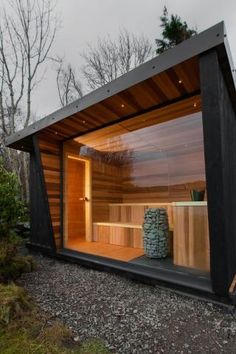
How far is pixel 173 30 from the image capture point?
10266 millimetres

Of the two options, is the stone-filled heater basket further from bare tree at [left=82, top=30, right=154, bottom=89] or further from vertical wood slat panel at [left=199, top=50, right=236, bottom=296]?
bare tree at [left=82, top=30, right=154, bottom=89]

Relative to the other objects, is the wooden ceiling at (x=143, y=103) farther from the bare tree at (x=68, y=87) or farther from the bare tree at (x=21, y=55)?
the bare tree at (x=68, y=87)

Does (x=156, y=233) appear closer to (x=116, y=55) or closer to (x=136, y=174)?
(x=136, y=174)

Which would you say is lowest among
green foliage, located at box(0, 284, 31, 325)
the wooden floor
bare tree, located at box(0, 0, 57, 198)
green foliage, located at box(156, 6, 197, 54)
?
green foliage, located at box(0, 284, 31, 325)

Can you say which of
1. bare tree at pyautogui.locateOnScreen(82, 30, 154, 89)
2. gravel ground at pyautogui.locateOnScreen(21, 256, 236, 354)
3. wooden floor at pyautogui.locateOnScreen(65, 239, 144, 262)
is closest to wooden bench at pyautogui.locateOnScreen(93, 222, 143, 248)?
wooden floor at pyautogui.locateOnScreen(65, 239, 144, 262)

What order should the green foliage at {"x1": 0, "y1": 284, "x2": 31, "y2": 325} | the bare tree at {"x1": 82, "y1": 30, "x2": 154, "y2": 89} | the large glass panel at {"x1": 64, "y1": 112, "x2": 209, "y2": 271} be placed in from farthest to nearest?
the bare tree at {"x1": 82, "y1": 30, "x2": 154, "y2": 89}
the large glass panel at {"x1": 64, "y1": 112, "x2": 209, "y2": 271}
the green foliage at {"x1": 0, "y1": 284, "x2": 31, "y2": 325}

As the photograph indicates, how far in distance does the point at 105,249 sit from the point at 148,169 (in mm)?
2259

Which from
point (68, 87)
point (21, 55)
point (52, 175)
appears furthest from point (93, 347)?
point (68, 87)

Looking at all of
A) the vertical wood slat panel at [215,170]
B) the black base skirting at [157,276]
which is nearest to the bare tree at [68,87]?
the black base skirting at [157,276]

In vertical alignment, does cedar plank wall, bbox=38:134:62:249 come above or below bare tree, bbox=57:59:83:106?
below

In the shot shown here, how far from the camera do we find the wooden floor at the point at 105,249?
389 centimetres

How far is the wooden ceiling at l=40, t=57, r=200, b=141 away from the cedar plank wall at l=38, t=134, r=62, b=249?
158 millimetres

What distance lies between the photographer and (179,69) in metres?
2.72

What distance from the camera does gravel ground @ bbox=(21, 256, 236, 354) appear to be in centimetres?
194
